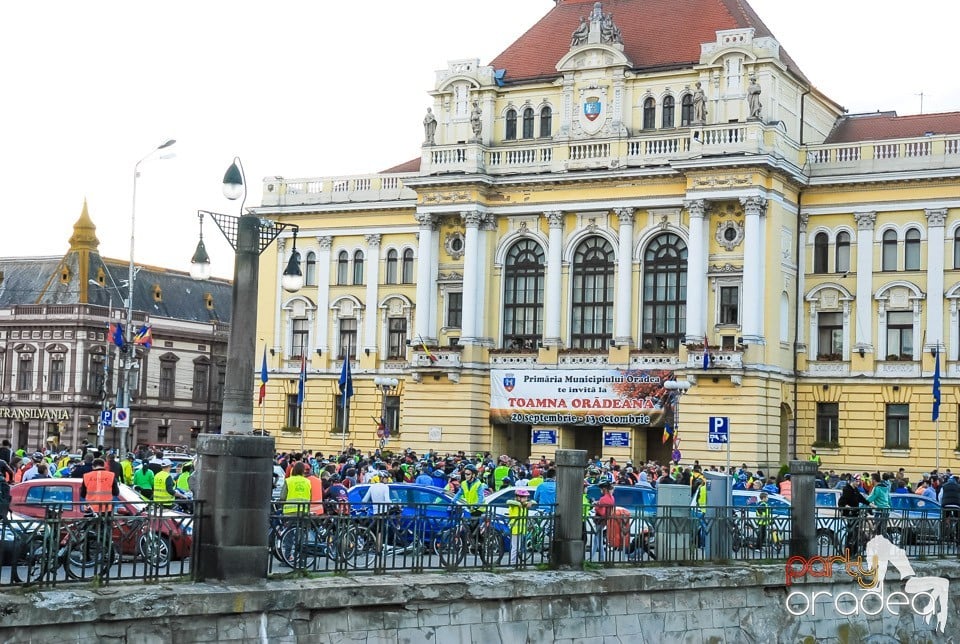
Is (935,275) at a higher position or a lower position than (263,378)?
higher

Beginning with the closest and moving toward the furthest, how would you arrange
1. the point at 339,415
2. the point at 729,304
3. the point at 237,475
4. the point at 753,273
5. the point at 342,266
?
the point at 237,475 < the point at 753,273 < the point at 729,304 < the point at 339,415 < the point at 342,266

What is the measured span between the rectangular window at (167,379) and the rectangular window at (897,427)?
140 ft

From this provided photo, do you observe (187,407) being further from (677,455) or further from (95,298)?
(677,455)

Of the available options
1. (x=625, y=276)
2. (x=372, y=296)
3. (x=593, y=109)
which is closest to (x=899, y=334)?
(x=625, y=276)

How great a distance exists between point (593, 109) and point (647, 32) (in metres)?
4.54

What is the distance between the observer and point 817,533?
25266mm

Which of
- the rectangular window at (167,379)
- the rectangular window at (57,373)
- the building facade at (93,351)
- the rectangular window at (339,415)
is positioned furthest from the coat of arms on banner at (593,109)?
the rectangular window at (167,379)

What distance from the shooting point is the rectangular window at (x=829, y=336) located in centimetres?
5819

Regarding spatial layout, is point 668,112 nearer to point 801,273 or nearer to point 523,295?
point 801,273

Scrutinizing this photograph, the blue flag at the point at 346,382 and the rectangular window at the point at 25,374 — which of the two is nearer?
the blue flag at the point at 346,382

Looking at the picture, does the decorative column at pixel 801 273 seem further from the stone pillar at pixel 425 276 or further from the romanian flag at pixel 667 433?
the stone pillar at pixel 425 276

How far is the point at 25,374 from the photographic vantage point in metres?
82.5

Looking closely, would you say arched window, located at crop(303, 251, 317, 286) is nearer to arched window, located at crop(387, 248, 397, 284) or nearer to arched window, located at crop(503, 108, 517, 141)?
arched window, located at crop(387, 248, 397, 284)

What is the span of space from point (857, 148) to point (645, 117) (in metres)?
7.85
